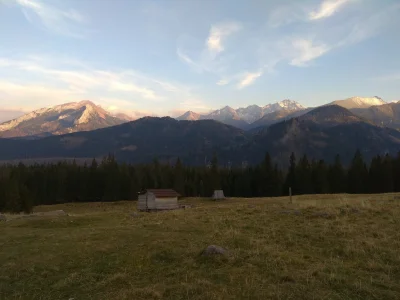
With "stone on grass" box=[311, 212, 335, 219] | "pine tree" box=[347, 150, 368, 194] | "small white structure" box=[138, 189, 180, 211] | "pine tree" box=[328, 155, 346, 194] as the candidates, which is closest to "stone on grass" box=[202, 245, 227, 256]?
"stone on grass" box=[311, 212, 335, 219]

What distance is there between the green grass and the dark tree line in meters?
76.8

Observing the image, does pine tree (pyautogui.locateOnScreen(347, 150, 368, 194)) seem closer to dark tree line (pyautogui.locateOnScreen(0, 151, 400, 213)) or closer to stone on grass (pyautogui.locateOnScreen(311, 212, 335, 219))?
dark tree line (pyautogui.locateOnScreen(0, 151, 400, 213))

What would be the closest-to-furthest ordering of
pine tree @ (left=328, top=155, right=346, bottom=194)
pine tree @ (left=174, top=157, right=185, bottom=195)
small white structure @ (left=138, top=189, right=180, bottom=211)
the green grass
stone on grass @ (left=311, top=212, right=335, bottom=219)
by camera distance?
the green grass < stone on grass @ (left=311, top=212, right=335, bottom=219) < small white structure @ (left=138, top=189, right=180, bottom=211) < pine tree @ (left=328, top=155, right=346, bottom=194) < pine tree @ (left=174, top=157, right=185, bottom=195)

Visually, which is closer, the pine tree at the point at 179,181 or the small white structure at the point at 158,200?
the small white structure at the point at 158,200

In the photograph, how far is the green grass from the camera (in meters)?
12.5

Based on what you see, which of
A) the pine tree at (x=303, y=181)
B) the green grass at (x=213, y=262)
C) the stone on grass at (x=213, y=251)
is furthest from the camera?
the pine tree at (x=303, y=181)

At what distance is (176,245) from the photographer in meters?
19.1

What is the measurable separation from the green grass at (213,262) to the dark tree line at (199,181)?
7680 cm

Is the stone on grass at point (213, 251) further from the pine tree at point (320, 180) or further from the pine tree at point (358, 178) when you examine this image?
the pine tree at point (358, 178)

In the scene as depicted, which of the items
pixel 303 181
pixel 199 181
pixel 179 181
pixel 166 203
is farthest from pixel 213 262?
pixel 199 181

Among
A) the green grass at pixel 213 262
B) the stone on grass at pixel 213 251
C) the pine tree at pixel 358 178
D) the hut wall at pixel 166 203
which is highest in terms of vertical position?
the pine tree at pixel 358 178

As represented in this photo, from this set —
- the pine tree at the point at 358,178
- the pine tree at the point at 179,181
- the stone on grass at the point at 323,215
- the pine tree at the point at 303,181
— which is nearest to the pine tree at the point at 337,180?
the pine tree at the point at 358,178

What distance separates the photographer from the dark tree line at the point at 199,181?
313 feet

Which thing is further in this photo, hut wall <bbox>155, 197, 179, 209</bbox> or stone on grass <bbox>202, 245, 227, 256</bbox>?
hut wall <bbox>155, 197, 179, 209</bbox>
